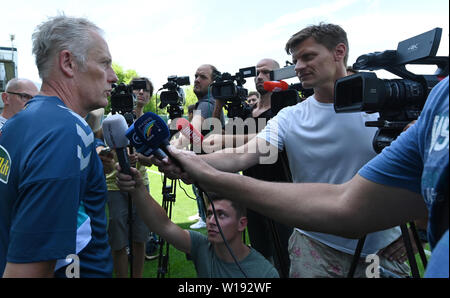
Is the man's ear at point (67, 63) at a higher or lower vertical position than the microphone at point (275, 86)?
higher

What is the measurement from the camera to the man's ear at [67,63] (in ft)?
4.53

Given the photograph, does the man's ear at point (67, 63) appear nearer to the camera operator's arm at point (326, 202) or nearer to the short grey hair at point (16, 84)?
the camera operator's arm at point (326, 202)

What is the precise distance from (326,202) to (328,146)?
820 mm

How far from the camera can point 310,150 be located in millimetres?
1937

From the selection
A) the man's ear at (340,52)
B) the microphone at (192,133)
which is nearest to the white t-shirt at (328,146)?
the man's ear at (340,52)

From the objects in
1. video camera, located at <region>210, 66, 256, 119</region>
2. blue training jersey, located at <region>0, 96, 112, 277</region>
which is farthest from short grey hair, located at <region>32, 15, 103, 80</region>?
video camera, located at <region>210, 66, 256, 119</region>

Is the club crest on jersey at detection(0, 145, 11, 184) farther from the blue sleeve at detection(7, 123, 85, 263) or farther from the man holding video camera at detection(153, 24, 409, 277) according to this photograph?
the man holding video camera at detection(153, 24, 409, 277)

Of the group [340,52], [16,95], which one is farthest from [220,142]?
[16,95]

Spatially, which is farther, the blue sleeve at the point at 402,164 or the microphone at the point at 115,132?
the microphone at the point at 115,132

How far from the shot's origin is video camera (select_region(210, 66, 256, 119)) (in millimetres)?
3172

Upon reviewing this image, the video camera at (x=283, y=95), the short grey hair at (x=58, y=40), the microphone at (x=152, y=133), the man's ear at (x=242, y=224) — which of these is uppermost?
the short grey hair at (x=58, y=40)

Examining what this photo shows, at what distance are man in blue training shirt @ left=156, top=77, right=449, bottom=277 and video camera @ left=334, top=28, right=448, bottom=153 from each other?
1.44 ft

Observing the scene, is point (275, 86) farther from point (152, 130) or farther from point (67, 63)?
point (67, 63)

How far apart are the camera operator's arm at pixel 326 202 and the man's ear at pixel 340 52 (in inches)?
47.0
